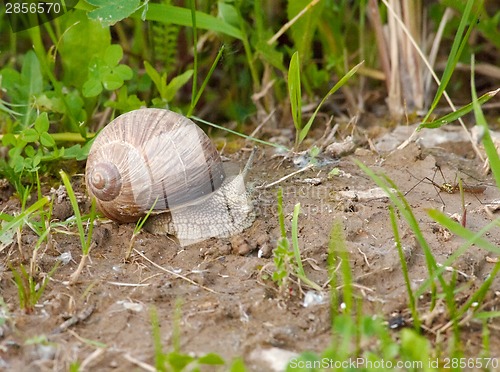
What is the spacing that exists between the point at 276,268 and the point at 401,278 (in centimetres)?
48

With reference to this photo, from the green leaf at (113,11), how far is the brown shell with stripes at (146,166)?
0.55 meters

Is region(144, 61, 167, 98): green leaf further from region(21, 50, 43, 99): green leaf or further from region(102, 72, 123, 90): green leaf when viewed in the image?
region(21, 50, 43, 99): green leaf

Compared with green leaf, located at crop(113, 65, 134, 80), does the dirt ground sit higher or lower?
lower

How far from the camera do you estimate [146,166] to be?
10.3 ft

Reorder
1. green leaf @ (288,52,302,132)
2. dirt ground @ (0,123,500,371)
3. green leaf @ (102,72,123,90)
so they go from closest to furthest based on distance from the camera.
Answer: dirt ground @ (0,123,500,371), green leaf @ (288,52,302,132), green leaf @ (102,72,123,90)

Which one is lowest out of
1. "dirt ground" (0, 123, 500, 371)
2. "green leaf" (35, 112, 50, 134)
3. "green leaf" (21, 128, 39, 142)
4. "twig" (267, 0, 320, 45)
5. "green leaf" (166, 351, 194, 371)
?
"dirt ground" (0, 123, 500, 371)

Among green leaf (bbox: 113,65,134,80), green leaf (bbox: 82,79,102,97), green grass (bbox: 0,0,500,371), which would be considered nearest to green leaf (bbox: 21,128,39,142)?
green grass (bbox: 0,0,500,371)

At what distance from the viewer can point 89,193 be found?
320cm

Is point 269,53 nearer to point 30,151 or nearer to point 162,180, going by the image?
point 162,180

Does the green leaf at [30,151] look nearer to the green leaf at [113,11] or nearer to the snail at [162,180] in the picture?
the snail at [162,180]

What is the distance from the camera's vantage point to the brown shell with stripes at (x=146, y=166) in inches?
123

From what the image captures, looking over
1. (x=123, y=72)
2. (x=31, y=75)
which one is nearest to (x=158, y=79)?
(x=123, y=72)

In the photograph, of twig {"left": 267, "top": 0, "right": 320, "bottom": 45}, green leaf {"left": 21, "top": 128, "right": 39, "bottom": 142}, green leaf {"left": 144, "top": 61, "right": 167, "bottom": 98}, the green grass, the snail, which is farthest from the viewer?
twig {"left": 267, "top": 0, "right": 320, "bottom": 45}

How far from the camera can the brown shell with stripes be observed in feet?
10.3
